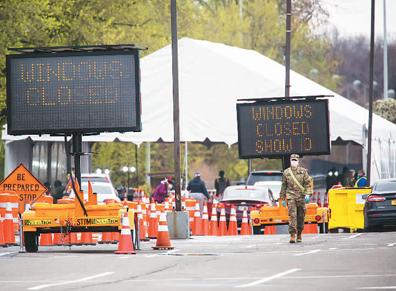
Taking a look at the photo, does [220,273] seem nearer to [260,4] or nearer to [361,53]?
[260,4]

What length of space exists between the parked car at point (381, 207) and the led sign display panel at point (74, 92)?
12.3m

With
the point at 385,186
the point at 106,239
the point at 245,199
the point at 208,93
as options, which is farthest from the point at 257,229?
the point at 208,93

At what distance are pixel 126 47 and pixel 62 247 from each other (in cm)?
489

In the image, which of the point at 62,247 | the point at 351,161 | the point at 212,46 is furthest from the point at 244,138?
the point at 351,161

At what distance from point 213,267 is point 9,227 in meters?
10.4

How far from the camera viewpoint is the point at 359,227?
137 ft

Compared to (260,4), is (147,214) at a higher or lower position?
lower

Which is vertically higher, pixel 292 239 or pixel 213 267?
pixel 292 239

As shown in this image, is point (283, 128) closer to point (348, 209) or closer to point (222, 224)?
point (222, 224)

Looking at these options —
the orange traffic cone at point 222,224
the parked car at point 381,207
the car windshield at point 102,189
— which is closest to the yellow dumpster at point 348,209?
the parked car at point 381,207

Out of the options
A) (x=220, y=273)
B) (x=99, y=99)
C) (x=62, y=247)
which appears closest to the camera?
(x=220, y=273)

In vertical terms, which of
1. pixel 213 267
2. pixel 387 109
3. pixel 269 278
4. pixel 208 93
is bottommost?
pixel 269 278

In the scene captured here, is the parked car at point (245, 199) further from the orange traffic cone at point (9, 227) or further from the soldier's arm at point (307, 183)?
the orange traffic cone at point (9, 227)

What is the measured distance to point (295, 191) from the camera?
30641mm
